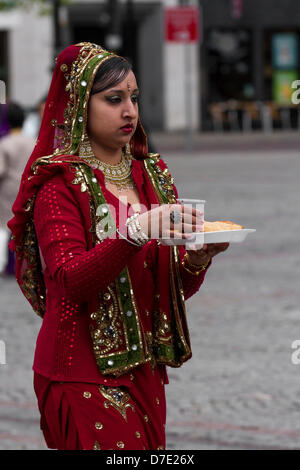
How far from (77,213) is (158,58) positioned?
34.0m

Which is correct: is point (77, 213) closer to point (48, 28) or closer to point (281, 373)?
point (281, 373)

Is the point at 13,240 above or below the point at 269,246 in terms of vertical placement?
above

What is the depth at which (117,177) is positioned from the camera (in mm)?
2846

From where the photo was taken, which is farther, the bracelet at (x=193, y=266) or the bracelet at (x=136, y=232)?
the bracelet at (x=193, y=266)

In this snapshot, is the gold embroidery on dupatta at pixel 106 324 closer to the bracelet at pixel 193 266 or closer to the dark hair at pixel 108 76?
the bracelet at pixel 193 266

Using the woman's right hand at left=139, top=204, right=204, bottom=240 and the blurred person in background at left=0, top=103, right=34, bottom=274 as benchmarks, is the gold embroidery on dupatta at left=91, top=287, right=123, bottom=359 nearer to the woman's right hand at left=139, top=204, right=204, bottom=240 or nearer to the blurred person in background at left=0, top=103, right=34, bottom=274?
the woman's right hand at left=139, top=204, right=204, bottom=240

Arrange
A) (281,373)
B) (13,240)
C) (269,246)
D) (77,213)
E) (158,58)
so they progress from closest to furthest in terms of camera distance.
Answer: (77,213)
(13,240)
(281,373)
(269,246)
(158,58)

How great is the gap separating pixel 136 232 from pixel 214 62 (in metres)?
33.5

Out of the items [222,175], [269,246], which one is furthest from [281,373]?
[222,175]

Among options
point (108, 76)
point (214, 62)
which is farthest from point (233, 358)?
point (214, 62)

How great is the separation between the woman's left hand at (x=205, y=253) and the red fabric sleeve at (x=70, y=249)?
182mm

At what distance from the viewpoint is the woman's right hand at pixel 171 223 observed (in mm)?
2422

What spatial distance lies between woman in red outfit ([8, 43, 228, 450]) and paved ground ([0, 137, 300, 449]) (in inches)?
78.4

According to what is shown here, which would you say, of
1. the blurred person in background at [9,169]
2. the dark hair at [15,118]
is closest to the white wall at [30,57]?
the dark hair at [15,118]
